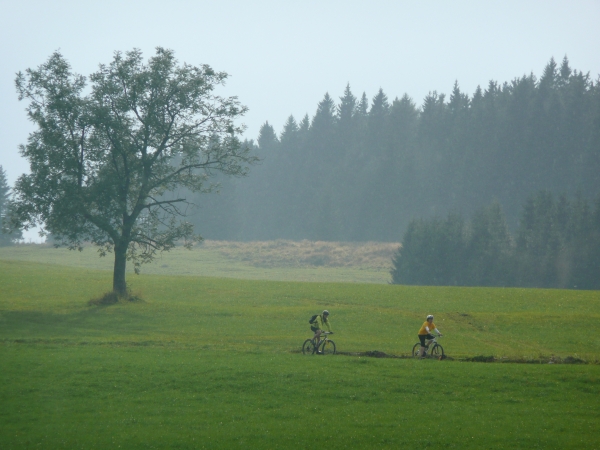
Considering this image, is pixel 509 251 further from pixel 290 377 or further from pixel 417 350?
pixel 290 377

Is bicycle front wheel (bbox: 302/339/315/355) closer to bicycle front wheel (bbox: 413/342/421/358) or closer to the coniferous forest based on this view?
bicycle front wheel (bbox: 413/342/421/358)

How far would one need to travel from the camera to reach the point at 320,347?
2833cm

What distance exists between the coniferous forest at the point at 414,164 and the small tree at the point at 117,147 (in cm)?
7653

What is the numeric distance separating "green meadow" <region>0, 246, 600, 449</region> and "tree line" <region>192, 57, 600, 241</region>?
9516cm

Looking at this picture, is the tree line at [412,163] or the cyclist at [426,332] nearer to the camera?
the cyclist at [426,332]

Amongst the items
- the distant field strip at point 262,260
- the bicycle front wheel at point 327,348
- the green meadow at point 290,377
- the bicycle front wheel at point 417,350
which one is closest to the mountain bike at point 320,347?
the bicycle front wheel at point 327,348

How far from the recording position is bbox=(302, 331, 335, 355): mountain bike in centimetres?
2778

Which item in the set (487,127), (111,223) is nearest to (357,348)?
(111,223)

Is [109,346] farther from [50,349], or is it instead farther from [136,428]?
[136,428]

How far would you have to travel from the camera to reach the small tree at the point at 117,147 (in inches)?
1674

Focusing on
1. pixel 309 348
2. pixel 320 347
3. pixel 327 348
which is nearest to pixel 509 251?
pixel 327 348

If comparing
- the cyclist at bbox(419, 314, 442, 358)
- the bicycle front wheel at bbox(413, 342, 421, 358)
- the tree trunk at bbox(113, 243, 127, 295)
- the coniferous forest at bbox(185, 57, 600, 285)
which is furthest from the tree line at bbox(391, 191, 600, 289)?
the cyclist at bbox(419, 314, 442, 358)

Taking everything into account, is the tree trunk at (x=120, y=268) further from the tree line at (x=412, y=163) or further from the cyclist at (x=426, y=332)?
the tree line at (x=412, y=163)

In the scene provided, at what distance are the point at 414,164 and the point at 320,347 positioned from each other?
4928 inches
